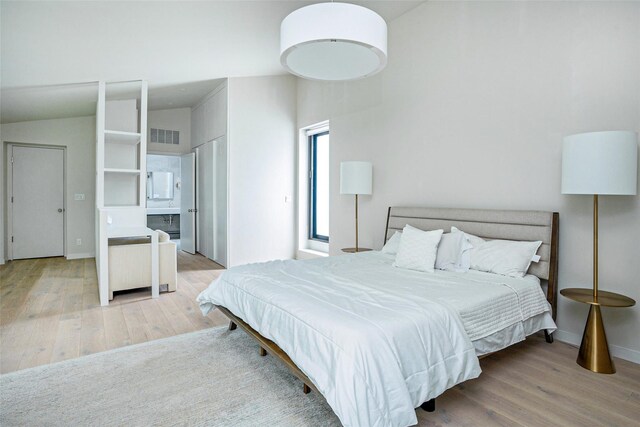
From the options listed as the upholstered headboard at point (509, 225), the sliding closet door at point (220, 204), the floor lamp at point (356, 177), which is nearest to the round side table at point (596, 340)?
the upholstered headboard at point (509, 225)

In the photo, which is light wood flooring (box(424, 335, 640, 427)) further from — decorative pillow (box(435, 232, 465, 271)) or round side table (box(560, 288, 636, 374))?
decorative pillow (box(435, 232, 465, 271))

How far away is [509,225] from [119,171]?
4.26m

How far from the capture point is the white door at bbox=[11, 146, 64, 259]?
19.3 feet

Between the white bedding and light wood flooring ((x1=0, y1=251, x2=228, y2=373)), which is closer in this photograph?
the white bedding

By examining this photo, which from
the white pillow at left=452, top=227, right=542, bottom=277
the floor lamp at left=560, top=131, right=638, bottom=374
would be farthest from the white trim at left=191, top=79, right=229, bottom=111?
the floor lamp at left=560, top=131, right=638, bottom=374

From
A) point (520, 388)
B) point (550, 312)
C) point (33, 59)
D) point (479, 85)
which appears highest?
point (33, 59)

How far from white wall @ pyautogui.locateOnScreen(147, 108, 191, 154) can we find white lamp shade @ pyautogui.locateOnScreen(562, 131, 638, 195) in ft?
22.0

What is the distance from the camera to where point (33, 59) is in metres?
3.38

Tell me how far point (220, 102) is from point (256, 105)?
603 millimetres

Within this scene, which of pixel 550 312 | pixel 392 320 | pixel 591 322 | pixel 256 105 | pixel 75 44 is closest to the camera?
pixel 392 320

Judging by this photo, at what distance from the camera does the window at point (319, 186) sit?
233 inches

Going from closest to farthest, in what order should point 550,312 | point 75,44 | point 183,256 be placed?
point 550,312 < point 75,44 < point 183,256

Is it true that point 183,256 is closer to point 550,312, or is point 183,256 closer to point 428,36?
point 428,36

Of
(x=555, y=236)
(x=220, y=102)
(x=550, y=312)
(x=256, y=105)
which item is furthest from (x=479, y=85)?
(x=220, y=102)
